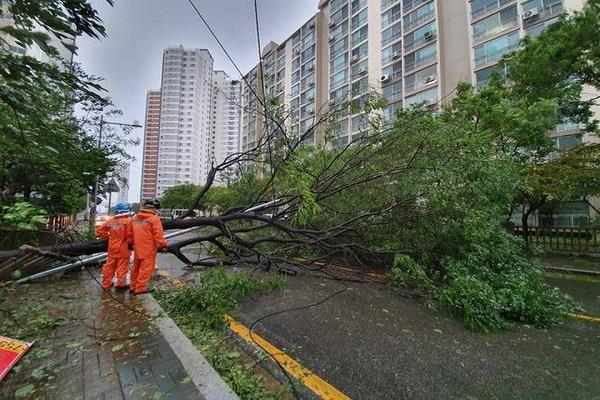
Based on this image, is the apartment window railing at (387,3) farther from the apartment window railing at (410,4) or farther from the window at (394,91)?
the window at (394,91)

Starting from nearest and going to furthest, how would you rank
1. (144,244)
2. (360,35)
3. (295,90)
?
(144,244) < (360,35) < (295,90)

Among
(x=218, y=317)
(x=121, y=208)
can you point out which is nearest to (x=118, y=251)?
(x=121, y=208)

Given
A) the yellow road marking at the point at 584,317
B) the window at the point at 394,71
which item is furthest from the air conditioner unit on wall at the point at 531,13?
the yellow road marking at the point at 584,317

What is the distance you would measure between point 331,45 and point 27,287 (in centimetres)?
4027

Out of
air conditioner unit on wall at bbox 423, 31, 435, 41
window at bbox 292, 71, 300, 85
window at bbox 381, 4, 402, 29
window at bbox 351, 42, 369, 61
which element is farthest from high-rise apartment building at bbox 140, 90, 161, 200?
air conditioner unit on wall at bbox 423, 31, 435, 41

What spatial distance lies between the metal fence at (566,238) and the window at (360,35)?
28.5 meters

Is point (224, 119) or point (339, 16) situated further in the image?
point (339, 16)

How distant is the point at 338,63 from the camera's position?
36.7 m

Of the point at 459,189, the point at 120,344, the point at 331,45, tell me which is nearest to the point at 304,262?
the point at 459,189

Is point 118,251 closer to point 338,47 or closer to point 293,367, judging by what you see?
point 293,367

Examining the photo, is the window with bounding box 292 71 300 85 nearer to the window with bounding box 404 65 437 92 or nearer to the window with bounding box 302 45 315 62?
the window with bounding box 302 45 315 62

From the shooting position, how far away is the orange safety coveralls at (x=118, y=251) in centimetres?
486

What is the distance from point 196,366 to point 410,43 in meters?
32.8

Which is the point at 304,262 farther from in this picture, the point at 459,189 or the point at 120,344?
the point at 120,344
